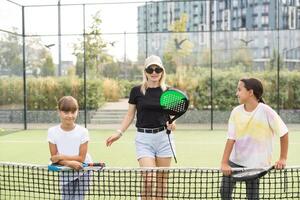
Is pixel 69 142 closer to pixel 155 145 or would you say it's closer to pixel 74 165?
pixel 74 165

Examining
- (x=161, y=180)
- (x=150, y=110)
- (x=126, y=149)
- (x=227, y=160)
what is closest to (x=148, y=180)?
(x=161, y=180)

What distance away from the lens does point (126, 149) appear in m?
10.4

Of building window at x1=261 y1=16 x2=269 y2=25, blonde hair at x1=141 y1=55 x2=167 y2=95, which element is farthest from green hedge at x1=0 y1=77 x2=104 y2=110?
building window at x1=261 y1=16 x2=269 y2=25

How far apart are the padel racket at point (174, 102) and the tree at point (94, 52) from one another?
A: 12.4 m

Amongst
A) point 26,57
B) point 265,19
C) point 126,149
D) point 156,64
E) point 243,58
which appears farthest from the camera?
point 265,19

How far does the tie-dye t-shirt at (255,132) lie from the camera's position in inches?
154

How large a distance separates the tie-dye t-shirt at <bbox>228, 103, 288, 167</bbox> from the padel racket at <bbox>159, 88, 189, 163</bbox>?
0.44m

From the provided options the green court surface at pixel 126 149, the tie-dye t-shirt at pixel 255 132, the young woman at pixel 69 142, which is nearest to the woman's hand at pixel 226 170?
the tie-dye t-shirt at pixel 255 132

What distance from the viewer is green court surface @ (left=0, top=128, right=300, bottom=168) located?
29.0 ft

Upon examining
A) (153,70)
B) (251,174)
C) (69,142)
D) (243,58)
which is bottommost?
(251,174)

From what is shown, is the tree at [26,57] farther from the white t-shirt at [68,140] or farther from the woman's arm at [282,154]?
the woman's arm at [282,154]

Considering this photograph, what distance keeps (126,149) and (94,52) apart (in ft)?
28.5

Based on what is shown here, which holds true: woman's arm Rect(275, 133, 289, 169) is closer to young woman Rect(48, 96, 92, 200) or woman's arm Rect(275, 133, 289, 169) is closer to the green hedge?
young woman Rect(48, 96, 92, 200)

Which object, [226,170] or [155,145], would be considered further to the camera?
[155,145]
